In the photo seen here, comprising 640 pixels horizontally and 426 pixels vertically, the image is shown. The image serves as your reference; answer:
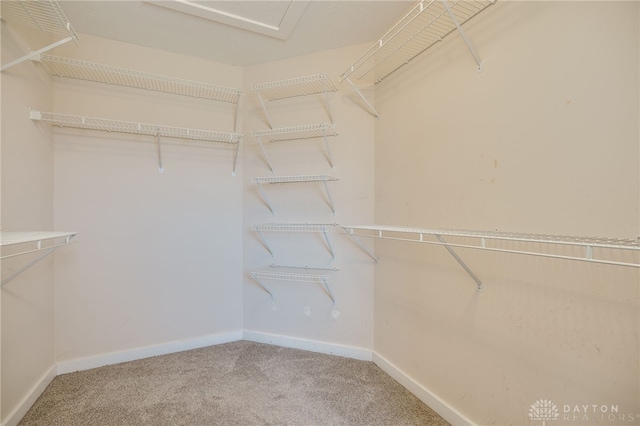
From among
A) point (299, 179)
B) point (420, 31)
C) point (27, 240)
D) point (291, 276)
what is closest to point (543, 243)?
point (420, 31)

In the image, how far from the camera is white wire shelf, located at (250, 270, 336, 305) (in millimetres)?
2150

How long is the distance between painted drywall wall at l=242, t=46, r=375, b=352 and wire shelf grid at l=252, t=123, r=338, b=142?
5 cm

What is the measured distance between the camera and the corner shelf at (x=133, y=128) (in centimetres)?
178

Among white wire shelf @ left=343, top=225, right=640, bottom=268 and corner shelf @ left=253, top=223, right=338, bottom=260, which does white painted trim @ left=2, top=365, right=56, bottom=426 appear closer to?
corner shelf @ left=253, top=223, right=338, bottom=260

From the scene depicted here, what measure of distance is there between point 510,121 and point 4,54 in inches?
94.7

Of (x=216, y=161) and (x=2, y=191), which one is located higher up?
(x=216, y=161)

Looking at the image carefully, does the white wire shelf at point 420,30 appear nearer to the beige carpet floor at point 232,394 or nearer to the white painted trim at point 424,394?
the white painted trim at point 424,394

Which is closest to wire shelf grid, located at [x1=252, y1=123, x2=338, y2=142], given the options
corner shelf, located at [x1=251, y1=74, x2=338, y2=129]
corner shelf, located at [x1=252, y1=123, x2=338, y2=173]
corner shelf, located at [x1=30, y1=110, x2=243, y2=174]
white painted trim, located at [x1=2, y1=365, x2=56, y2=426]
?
corner shelf, located at [x1=252, y1=123, x2=338, y2=173]

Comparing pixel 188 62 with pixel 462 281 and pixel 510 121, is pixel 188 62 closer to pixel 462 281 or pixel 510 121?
pixel 510 121

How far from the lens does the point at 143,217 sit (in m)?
2.11

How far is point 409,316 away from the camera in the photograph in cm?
174

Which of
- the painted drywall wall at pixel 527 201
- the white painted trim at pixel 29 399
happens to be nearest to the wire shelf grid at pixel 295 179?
the painted drywall wall at pixel 527 201

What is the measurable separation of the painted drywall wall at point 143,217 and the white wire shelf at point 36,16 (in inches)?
16.4

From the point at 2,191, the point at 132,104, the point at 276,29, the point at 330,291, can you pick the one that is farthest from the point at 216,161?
the point at 330,291
